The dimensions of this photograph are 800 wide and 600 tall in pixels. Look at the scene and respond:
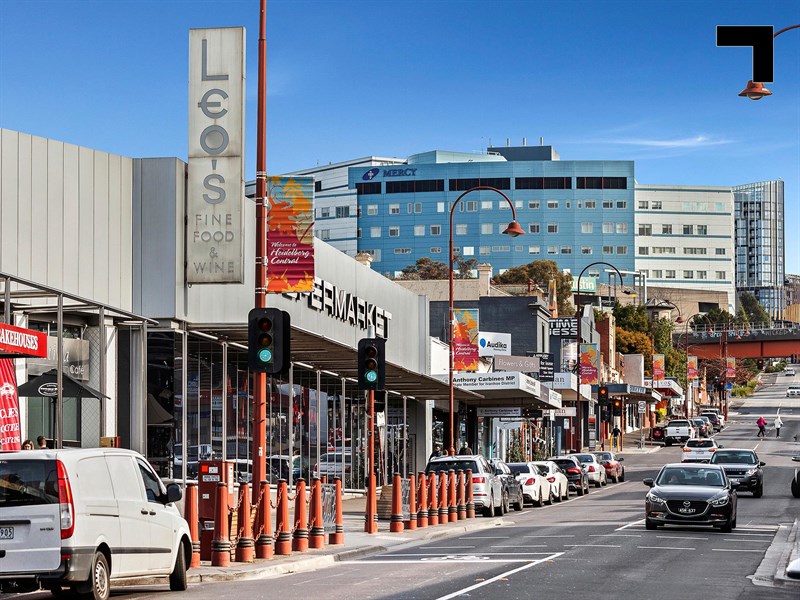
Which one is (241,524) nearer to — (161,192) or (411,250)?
(161,192)

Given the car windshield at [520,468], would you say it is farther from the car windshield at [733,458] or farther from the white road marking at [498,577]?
the white road marking at [498,577]

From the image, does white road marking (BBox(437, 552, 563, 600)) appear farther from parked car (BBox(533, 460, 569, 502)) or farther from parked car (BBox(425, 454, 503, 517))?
parked car (BBox(533, 460, 569, 502))

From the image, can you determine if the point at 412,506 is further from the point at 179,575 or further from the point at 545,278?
the point at 545,278

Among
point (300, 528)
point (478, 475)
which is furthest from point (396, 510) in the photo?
point (478, 475)

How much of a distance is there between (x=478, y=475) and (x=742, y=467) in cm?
1215

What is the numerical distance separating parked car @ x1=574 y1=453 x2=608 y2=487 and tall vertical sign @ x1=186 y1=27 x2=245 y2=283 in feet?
93.6

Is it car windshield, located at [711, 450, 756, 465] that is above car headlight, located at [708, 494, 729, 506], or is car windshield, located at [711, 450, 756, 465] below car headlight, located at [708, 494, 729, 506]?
below

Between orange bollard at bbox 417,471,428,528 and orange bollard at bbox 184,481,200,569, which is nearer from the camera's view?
orange bollard at bbox 184,481,200,569

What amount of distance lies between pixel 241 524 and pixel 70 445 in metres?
8.06

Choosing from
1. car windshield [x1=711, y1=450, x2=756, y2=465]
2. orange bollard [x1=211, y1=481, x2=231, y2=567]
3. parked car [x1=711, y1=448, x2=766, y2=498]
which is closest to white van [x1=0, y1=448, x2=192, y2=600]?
orange bollard [x1=211, y1=481, x2=231, y2=567]

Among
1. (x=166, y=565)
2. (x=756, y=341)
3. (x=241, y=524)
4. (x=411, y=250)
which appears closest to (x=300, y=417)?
(x=241, y=524)

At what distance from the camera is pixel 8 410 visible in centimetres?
1933

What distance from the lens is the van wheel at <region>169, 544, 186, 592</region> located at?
17.2 metres

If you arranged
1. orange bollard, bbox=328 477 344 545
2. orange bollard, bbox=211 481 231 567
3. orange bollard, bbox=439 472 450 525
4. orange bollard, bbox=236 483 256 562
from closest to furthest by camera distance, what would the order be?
1. orange bollard, bbox=211 481 231 567
2. orange bollard, bbox=236 483 256 562
3. orange bollard, bbox=328 477 344 545
4. orange bollard, bbox=439 472 450 525
